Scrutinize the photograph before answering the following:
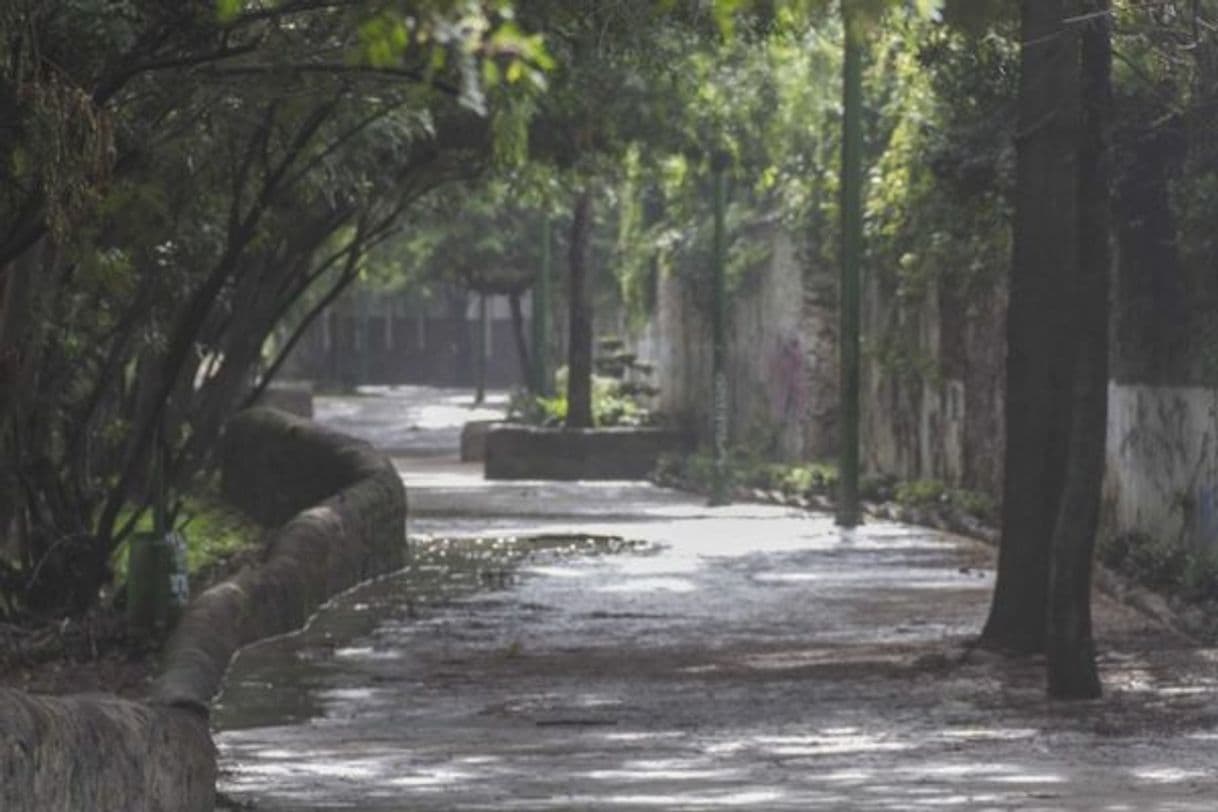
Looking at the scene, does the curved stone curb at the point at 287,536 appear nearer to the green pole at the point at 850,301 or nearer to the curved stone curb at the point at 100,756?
the curved stone curb at the point at 100,756

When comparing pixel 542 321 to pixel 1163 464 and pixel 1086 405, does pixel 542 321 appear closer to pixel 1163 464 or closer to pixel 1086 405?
pixel 1163 464

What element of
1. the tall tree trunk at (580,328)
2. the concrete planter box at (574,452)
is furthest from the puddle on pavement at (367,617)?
the tall tree trunk at (580,328)

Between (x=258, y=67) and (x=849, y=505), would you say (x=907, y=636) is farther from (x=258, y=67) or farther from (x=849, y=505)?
(x=849, y=505)

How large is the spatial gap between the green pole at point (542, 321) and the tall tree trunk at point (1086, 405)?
42.5 m

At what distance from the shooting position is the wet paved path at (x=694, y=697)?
14008 mm

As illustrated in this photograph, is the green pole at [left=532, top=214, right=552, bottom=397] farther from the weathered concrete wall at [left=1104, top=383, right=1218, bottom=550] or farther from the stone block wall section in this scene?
the weathered concrete wall at [left=1104, top=383, right=1218, bottom=550]

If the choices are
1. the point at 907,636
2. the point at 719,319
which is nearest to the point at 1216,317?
the point at 907,636

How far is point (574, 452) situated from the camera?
52125 mm

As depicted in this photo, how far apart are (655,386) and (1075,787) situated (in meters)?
46.7

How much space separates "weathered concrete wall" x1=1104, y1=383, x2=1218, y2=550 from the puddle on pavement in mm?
5074

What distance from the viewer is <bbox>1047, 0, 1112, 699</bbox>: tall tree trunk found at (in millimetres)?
17812

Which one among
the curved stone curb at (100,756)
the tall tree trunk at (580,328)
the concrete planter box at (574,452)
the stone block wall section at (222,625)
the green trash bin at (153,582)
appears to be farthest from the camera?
the tall tree trunk at (580,328)

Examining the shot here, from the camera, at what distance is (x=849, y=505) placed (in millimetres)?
36312

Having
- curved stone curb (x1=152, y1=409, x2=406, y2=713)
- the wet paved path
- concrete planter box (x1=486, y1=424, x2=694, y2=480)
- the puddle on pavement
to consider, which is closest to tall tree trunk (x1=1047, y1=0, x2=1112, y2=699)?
the wet paved path
